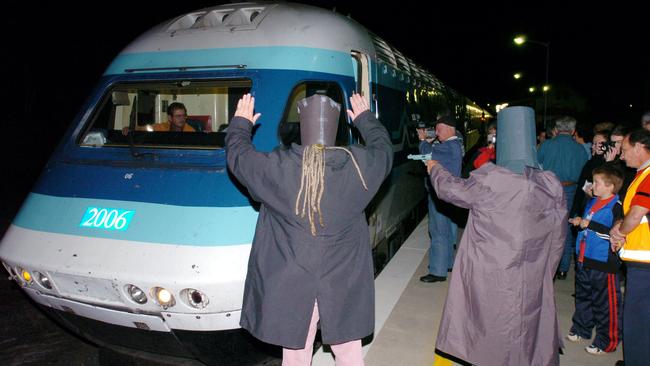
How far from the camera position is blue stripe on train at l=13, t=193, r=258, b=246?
3.14 metres

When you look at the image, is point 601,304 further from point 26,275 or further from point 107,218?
point 26,275

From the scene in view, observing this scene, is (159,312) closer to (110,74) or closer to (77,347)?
(77,347)

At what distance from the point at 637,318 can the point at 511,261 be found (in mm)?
1143

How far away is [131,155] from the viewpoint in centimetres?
382

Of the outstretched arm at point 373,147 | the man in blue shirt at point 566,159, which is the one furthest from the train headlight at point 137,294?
the man in blue shirt at point 566,159

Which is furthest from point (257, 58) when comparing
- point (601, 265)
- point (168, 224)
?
point (601, 265)

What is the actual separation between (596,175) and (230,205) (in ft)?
9.88

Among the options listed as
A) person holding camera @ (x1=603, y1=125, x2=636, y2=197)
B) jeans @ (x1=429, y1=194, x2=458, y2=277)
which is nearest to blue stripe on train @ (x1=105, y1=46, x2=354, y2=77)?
jeans @ (x1=429, y1=194, x2=458, y2=277)

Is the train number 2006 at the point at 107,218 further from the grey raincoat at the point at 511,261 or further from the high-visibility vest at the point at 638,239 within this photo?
the high-visibility vest at the point at 638,239

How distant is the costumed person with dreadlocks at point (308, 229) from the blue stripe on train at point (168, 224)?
56cm

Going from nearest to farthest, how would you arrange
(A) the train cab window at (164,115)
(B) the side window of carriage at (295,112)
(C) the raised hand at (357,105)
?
(C) the raised hand at (357,105) → (B) the side window of carriage at (295,112) → (A) the train cab window at (164,115)

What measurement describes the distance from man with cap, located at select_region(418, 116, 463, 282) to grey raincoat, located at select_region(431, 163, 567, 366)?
7.79 ft

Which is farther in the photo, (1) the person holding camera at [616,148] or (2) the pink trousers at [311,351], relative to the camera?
(1) the person holding camera at [616,148]

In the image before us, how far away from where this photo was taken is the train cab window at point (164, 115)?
12.9ft
